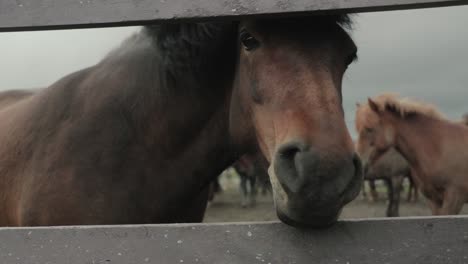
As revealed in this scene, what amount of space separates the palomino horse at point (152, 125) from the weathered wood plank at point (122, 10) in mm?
357

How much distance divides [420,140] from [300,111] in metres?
6.59

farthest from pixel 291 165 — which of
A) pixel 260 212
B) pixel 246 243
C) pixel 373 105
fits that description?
pixel 260 212

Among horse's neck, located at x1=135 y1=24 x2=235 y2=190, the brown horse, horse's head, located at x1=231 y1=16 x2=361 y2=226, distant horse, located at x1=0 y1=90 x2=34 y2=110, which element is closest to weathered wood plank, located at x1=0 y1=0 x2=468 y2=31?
horse's head, located at x1=231 y1=16 x2=361 y2=226

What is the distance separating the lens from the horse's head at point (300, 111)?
1.32 m

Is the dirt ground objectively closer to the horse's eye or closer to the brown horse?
the brown horse

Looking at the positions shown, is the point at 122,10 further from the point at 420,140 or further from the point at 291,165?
the point at 420,140

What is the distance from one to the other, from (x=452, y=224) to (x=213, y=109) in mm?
1278

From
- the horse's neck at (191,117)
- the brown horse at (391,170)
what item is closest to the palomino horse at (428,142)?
the brown horse at (391,170)

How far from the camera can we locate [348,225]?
52.1 inches

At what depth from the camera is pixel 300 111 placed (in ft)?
4.84

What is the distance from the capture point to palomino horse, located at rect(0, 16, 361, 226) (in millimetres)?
1808

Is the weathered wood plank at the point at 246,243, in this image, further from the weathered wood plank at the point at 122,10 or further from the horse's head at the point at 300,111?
the weathered wood plank at the point at 122,10

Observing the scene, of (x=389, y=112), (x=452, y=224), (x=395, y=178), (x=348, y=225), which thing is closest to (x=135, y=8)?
(x=348, y=225)

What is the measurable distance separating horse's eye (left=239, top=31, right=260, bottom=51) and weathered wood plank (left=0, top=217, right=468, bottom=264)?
31.5 inches
